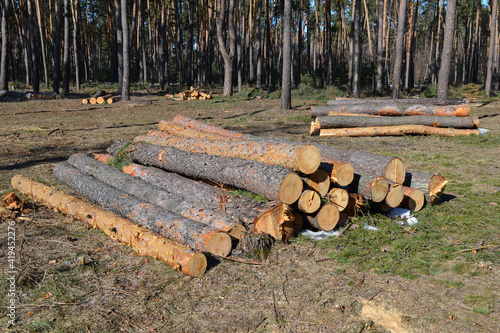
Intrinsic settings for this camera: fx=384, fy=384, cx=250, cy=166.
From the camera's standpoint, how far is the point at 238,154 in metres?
5.88

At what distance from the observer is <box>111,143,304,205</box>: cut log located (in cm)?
468

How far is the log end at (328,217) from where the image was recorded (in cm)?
475

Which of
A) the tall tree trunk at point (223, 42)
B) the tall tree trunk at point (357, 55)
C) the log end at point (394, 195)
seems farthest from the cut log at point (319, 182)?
the tall tree trunk at point (223, 42)

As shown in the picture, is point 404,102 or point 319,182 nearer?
point 319,182

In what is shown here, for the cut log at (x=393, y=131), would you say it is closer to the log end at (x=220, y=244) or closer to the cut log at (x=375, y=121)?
the cut log at (x=375, y=121)

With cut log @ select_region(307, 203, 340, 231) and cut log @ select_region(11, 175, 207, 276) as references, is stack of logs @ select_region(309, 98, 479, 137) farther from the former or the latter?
cut log @ select_region(11, 175, 207, 276)

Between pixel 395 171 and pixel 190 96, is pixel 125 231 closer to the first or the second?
pixel 395 171

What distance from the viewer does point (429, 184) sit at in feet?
18.3

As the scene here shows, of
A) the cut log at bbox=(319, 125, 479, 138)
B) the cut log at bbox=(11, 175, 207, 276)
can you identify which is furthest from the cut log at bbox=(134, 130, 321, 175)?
the cut log at bbox=(319, 125, 479, 138)

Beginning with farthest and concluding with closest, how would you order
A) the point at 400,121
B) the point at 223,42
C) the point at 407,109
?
the point at 223,42 → the point at 407,109 → the point at 400,121

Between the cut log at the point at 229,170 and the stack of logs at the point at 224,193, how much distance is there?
2 centimetres

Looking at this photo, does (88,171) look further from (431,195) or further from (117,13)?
(117,13)

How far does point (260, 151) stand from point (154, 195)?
5.37 feet

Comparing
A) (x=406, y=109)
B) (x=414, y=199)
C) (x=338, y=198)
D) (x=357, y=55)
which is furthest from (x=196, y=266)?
(x=357, y=55)
